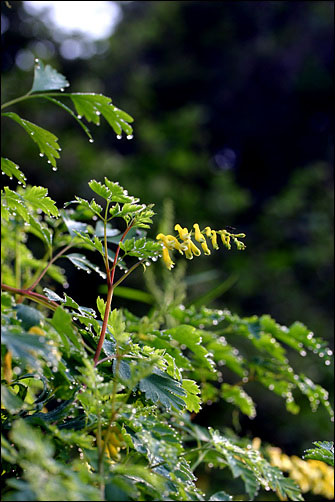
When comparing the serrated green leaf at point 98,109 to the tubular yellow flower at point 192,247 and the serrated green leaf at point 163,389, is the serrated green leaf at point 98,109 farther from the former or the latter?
the serrated green leaf at point 163,389

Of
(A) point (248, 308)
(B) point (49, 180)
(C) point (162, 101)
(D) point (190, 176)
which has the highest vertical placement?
(C) point (162, 101)

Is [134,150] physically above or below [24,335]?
above

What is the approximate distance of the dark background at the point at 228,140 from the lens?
3533 mm

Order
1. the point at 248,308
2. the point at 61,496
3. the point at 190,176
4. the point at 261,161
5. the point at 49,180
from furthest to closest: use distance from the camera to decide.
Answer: the point at 261,161, the point at 190,176, the point at 248,308, the point at 49,180, the point at 61,496

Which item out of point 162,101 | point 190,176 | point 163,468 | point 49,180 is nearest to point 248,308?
point 190,176

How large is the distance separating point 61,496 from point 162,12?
658 centimetres

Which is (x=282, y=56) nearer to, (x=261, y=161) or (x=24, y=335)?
(x=261, y=161)

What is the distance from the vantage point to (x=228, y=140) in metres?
5.83

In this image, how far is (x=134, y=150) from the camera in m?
5.06

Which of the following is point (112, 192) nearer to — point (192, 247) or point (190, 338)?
point (192, 247)

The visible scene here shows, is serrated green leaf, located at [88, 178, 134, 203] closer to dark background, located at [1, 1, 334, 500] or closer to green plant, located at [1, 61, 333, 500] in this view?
green plant, located at [1, 61, 333, 500]

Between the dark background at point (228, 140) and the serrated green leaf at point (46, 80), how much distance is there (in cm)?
276

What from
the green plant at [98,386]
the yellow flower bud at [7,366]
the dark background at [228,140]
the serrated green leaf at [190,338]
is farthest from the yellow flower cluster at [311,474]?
the dark background at [228,140]

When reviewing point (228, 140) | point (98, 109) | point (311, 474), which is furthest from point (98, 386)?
point (228, 140)
